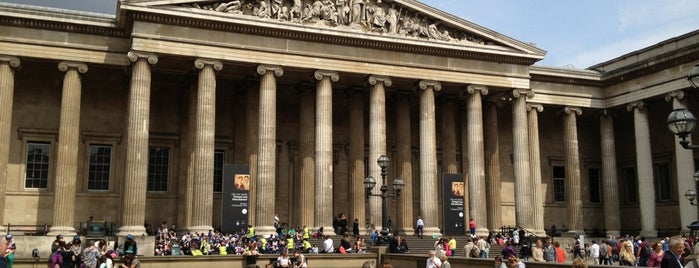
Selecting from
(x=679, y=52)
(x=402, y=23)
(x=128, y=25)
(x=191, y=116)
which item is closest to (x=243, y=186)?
(x=191, y=116)

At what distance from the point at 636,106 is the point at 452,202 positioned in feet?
51.1

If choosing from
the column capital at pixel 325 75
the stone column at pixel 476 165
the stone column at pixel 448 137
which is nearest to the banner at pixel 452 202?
the stone column at pixel 476 165

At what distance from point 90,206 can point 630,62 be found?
32.9 metres

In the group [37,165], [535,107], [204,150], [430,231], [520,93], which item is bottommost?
[430,231]

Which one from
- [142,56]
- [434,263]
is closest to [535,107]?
[142,56]

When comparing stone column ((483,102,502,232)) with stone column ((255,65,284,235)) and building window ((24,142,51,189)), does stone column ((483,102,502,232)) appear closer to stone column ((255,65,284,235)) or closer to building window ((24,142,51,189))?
stone column ((255,65,284,235))

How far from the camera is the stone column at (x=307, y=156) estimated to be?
36.0m

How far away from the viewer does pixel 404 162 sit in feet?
128

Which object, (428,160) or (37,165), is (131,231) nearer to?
(37,165)

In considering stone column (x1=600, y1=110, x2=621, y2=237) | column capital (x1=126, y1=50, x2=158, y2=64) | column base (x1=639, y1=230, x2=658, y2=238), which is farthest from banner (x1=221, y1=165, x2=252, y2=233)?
column base (x1=639, y1=230, x2=658, y2=238)

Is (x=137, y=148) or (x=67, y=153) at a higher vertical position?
(x=137, y=148)

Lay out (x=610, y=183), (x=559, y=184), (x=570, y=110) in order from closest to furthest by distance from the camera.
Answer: (x=610, y=183), (x=570, y=110), (x=559, y=184)

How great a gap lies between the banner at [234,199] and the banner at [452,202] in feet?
31.7

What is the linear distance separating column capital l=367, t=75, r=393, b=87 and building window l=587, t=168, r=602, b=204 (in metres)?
19.3
